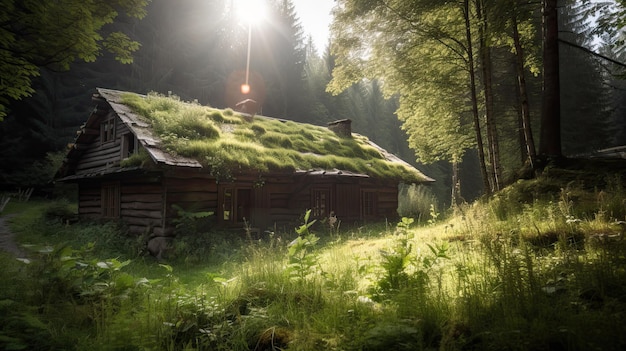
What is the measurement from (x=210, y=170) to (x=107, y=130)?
6248 mm

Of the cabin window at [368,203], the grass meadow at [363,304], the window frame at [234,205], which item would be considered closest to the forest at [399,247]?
the grass meadow at [363,304]

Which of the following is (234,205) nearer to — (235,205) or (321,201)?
(235,205)

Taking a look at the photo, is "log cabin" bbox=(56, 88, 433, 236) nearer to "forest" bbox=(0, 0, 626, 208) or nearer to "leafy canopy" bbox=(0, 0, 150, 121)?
"forest" bbox=(0, 0, 626, 208)

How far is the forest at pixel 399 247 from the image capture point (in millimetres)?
2797

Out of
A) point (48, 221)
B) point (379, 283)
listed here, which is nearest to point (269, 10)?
point (48, 221)

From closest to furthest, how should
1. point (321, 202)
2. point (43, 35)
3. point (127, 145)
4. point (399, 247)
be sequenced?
point (399, 247) < point (43, 35) < point (127, 145) < point (321, 202)

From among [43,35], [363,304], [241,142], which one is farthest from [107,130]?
[363,304]

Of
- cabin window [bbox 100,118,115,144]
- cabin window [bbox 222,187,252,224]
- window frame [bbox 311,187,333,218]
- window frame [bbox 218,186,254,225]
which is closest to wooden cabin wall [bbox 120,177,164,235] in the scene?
window frame [bbox 218,186,254,225]

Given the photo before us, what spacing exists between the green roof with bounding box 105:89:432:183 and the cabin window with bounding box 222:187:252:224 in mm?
1194

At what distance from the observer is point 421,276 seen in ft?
11.1

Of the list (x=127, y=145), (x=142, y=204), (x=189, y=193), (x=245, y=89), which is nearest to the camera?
(x=189, y=193)

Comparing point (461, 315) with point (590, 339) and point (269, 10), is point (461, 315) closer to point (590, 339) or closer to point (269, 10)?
point (590, 339)

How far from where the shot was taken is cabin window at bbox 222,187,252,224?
1165 centimetres

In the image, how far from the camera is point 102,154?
13.3 metres
